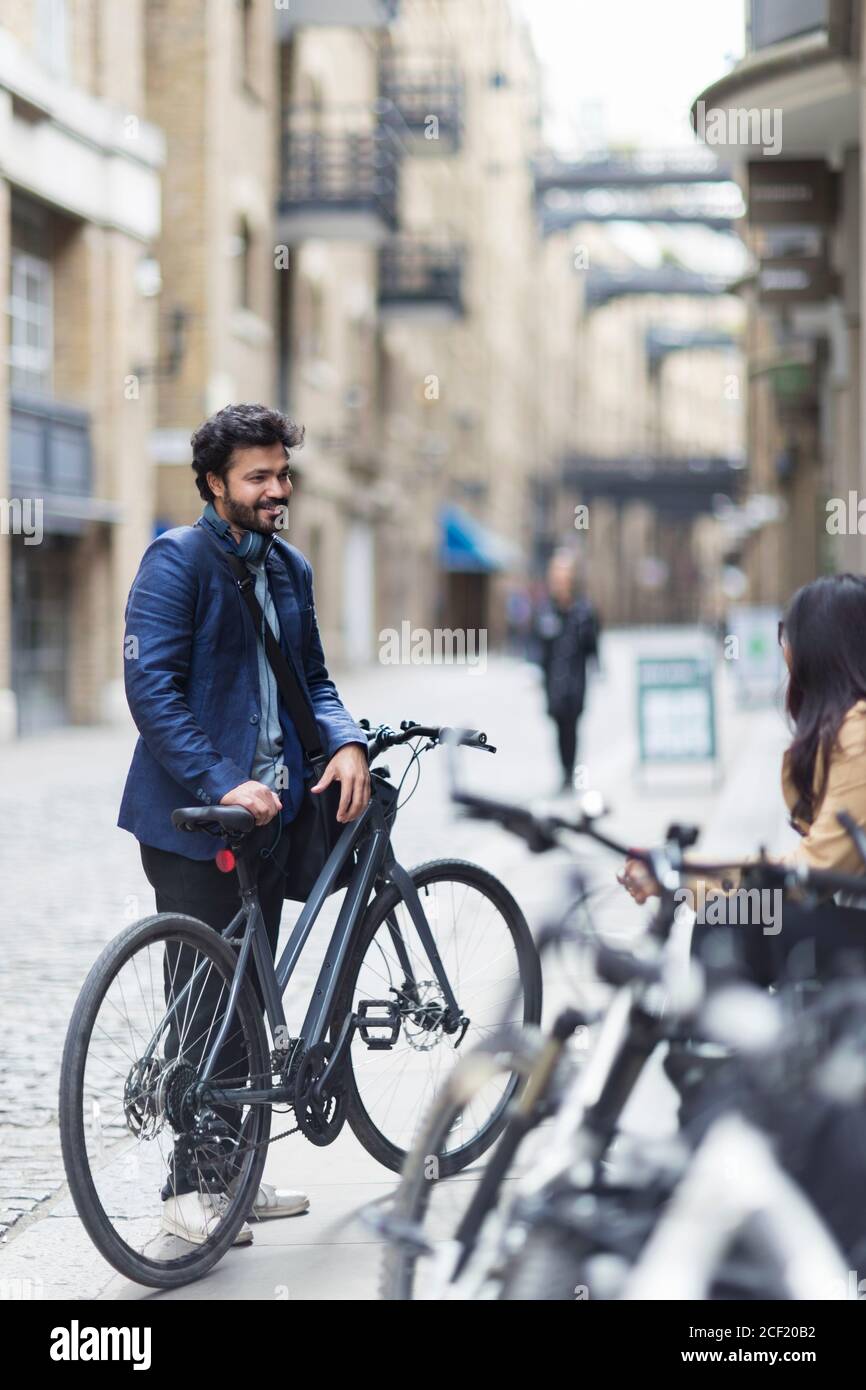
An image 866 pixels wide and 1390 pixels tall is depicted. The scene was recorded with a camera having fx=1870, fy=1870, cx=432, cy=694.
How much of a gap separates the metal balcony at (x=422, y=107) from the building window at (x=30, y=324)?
1131 cm

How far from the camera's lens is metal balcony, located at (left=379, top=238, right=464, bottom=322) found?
34969 mm

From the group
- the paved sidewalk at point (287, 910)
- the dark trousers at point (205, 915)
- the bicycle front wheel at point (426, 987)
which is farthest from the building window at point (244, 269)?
the dark trousers at point (205, 915)

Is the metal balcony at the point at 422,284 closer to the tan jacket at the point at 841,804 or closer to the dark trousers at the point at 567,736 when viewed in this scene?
the dark trousers at the point at 567,736

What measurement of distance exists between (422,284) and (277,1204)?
32553 millimetres

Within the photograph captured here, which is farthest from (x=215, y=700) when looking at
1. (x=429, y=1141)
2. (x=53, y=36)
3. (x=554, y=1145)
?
(x=53, y=36)

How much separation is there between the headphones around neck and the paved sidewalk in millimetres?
990

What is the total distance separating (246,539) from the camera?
13.2ft

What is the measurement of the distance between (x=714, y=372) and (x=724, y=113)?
106501 mm

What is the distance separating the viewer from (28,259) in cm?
1978

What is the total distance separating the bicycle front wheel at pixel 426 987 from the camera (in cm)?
418

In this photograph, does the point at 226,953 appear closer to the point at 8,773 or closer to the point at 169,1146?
the point at 169,1146

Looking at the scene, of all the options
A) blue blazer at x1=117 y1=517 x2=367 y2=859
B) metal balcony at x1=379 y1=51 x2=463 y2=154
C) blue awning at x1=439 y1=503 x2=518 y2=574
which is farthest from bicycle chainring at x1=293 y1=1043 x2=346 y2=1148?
blue awning at x1=439 y1=503 x2=518 y2=574
